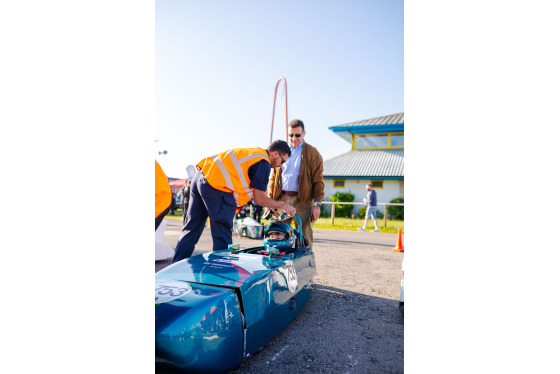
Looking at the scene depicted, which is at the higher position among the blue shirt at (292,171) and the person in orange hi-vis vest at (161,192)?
the blue shirt at (292,171)

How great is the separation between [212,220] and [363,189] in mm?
17334

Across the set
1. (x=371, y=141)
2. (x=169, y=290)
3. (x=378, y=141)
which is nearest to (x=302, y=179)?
(x=169, y=290)

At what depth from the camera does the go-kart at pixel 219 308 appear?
56.7 inches

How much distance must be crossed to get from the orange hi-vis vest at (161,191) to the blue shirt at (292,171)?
1.97 meters

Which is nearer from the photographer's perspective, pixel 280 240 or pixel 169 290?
pixel 169 290

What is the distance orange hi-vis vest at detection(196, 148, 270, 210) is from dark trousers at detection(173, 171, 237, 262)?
0.08 metres

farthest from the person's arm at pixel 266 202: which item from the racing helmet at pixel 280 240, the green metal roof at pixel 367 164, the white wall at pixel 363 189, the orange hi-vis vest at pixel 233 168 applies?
the green metal roof at pixel 367 164

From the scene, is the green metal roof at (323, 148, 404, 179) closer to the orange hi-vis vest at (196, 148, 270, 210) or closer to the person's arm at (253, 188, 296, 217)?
the person's arm at (253, 188, 296, 217)

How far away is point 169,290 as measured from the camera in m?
1.66

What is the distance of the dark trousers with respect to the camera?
9.82 ft

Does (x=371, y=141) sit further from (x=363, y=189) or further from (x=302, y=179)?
(x=302, y=179)

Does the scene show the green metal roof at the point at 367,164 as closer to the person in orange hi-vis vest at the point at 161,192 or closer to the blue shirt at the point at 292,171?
the blue shirt at the point at 292,171
